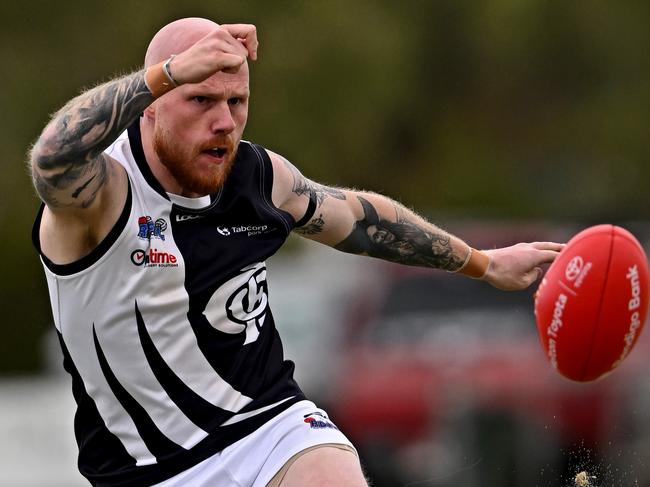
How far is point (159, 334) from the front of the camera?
5.53 meters

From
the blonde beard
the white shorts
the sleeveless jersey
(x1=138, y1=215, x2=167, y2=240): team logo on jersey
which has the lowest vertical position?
→ the white shorts

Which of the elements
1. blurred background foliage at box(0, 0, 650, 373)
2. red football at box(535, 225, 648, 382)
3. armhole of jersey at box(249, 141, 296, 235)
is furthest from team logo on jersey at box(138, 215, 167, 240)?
blurred background foliage at box(0, 0, 650, 373)

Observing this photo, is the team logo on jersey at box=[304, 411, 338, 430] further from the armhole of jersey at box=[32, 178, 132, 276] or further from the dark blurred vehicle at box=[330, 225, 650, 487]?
the dark blurred vehicle at box=[330, 225, 650, 487]

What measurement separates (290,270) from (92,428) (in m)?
10.9

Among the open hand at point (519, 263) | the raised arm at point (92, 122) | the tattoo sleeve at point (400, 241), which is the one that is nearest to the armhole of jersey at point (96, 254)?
the raised arm at point (92, 122)

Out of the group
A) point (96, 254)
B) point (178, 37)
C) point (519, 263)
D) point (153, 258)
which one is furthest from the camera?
point (519, 263)

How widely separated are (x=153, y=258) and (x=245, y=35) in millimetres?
958

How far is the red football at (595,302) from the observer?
5637 mm

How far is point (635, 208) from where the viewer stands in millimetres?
20062

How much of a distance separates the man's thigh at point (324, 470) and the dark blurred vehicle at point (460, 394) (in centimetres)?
424

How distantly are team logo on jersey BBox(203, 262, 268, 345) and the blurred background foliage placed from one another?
12.3m

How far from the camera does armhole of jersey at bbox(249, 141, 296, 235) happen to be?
595 centimetres

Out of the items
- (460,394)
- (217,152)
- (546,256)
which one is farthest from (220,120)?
(460,394)

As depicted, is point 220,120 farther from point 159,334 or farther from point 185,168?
point 159,334
